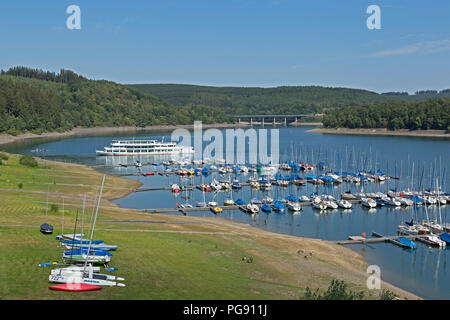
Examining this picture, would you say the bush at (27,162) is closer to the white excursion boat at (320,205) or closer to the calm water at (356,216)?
the calm water at (356,216)

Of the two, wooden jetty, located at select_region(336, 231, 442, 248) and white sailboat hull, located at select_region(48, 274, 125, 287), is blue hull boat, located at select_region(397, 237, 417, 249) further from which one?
white sailboat hull, located at select_region(48, 274, 125, 287)

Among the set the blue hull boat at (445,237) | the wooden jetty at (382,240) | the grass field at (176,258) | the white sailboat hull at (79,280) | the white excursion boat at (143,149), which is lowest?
the wooden jetty at (382,240)

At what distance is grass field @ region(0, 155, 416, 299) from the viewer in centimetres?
3036

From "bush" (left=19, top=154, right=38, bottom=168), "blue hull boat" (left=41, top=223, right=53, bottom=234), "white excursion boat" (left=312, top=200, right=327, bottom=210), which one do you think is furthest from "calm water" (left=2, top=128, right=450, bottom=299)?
"blue hull boat" (left=41, top=223, right=53, bottom=234)

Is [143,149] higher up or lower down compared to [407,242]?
higher up

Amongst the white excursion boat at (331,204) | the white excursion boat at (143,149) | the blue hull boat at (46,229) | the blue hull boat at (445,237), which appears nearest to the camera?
the blue hull boat at (46,229)

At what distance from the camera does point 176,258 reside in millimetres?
39906

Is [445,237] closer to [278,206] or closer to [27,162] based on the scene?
[278,206]

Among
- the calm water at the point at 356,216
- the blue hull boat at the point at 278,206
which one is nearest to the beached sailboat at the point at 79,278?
the calm water at the point at 356,216

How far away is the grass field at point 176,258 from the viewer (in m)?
30.4

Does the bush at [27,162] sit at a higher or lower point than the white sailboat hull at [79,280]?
higher

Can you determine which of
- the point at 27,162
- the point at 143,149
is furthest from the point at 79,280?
the point at 143,149

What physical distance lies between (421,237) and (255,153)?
386 ft
